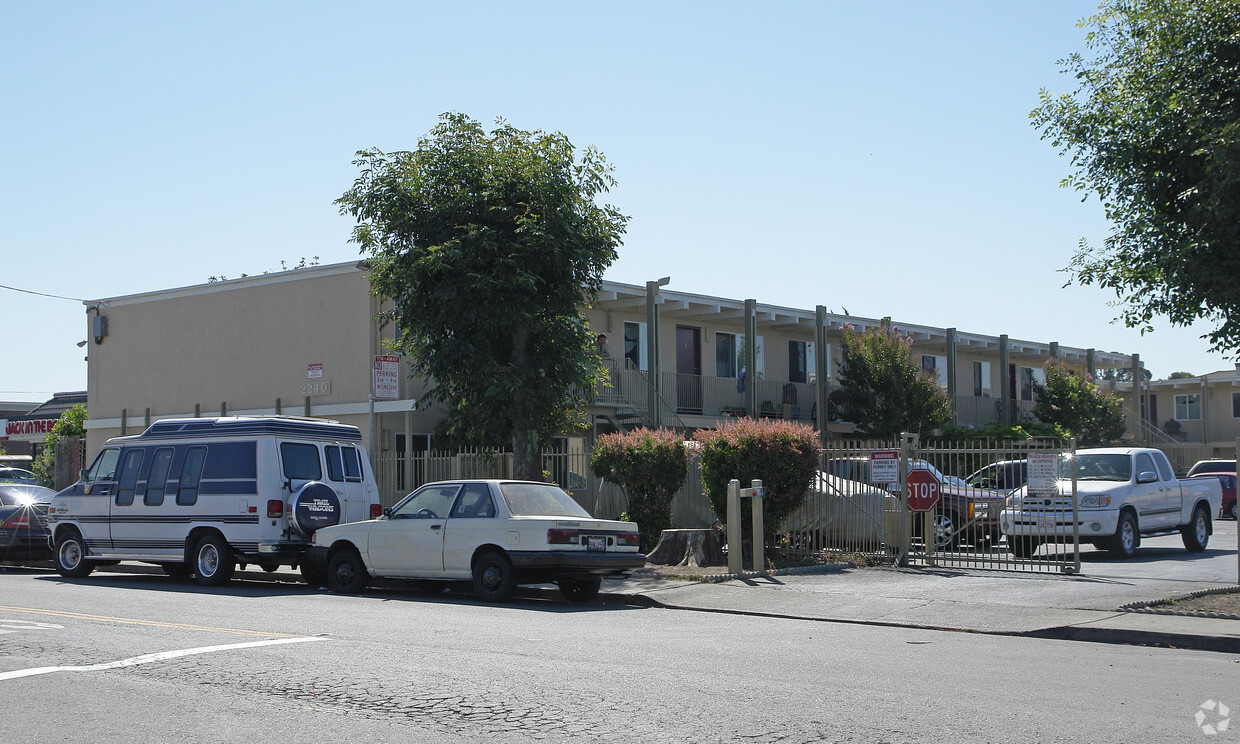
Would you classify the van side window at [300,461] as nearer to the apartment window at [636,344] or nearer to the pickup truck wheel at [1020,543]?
the pickup truck wheel at [1020,543]

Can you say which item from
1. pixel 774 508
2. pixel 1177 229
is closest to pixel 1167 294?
pixel 1177 229

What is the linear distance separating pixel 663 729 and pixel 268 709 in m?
2.43

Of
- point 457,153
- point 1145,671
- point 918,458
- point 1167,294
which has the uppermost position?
point 457,153

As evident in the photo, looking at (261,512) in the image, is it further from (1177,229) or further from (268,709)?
(1177,229)

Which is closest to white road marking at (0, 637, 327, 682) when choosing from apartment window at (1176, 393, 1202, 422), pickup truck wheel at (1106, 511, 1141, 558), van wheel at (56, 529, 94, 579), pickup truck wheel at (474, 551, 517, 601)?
pickup truck wheel at (474, 551, 517, 601)

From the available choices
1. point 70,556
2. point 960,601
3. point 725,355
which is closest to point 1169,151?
point 960,601

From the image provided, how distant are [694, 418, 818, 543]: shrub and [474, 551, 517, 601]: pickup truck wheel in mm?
4561

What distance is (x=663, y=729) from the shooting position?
652cm

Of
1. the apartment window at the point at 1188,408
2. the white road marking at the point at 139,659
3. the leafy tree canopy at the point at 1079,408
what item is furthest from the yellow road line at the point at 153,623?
the apartment window at the point at 1188,408

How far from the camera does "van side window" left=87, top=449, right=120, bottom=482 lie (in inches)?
683

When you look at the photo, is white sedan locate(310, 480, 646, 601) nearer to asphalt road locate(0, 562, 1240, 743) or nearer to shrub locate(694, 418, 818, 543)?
asphalt road locate(0, 562, 1240, 743)

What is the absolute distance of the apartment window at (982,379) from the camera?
39.6 metres

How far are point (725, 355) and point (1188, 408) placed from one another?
92.1 feet

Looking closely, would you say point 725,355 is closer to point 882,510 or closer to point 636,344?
point 636,344
